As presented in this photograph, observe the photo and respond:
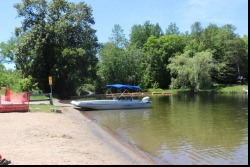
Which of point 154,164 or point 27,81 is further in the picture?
point 27,81

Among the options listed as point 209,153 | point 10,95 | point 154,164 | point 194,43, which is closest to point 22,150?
point 154,164

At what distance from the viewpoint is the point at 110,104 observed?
32.3 metres

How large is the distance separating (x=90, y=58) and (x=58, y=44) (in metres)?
5.49

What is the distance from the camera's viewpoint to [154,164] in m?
10.9

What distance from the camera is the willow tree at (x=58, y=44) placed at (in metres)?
49.5

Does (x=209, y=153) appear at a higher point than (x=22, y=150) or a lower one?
lower

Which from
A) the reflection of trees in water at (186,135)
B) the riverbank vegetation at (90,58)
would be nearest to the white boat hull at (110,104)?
the reflection of trees in water at (186,135)

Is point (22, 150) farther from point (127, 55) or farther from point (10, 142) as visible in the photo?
point (127, 55)

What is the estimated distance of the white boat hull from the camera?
1238 inches

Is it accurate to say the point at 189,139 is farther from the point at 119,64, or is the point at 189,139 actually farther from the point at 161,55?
the point at 161,55

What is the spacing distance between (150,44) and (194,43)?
37.7 feet

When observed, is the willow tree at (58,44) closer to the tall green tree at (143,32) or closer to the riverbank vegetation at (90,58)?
the riverbank vegetation at (90,58)

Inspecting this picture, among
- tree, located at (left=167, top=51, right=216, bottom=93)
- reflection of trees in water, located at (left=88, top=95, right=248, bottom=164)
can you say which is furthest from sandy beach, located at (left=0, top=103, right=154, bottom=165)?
tree, located at (left=167, top=51, right=216, bottom=93)

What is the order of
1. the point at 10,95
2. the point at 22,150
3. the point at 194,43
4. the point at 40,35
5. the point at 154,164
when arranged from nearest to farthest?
the point at 22,150
the point at 154,164
the point at 10,95
the point at 40,35
the point at 194,43
